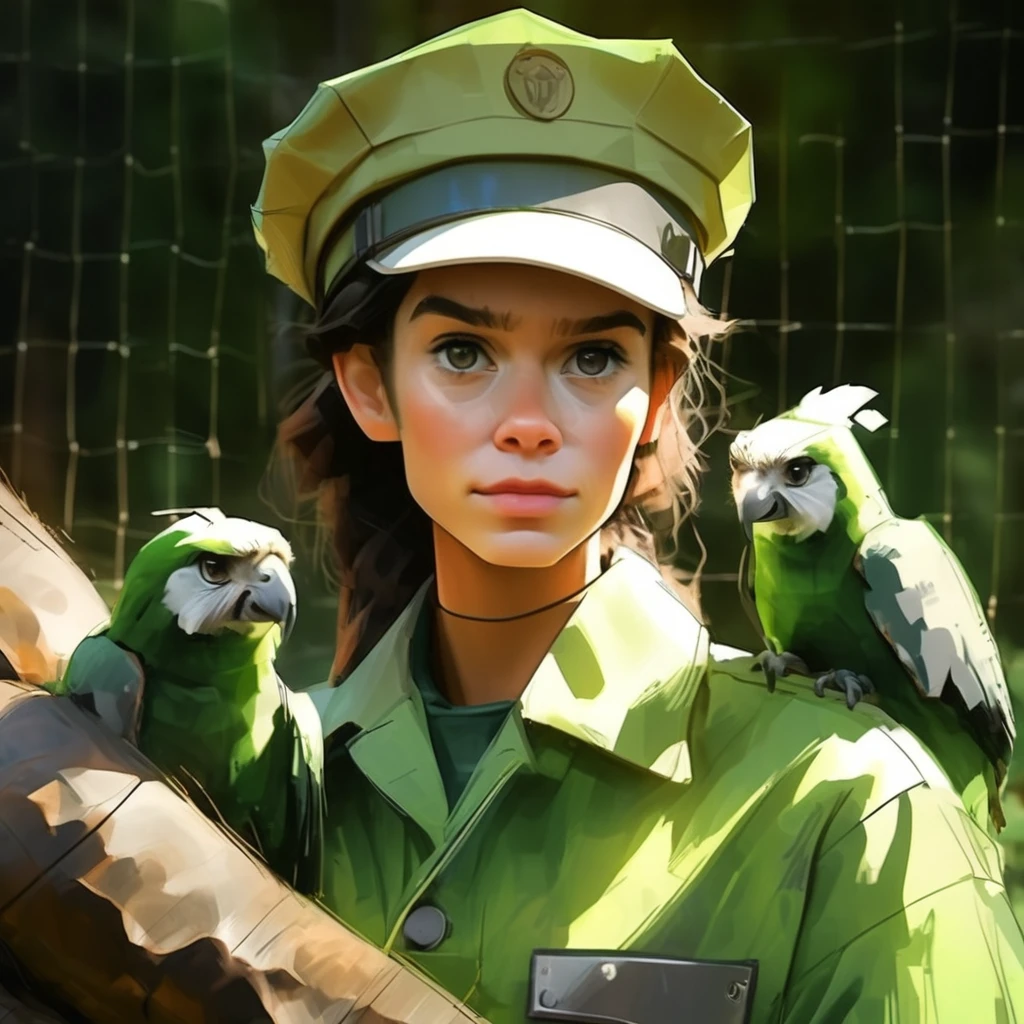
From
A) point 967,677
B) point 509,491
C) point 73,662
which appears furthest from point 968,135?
point 73,662

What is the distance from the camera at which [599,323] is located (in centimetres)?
84

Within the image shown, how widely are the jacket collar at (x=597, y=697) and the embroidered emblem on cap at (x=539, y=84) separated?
257 mm

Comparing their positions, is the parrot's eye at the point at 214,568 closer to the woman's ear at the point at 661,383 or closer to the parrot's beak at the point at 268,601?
the parrot's beak at the point at 268,601

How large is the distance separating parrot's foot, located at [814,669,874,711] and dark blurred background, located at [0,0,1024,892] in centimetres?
83

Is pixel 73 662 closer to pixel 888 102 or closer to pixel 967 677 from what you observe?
pixel 967 677

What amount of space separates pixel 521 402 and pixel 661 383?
0.12 meters

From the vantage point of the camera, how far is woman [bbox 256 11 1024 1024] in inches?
31.8

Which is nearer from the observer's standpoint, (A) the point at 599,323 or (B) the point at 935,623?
(A) the point at 599,323

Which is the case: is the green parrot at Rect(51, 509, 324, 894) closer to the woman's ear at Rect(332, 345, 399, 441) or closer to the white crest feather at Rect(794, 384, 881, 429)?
the woman's ear at Rect(332, 345, 399, 441)

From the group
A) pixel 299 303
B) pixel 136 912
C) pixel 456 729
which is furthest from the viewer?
pixel 299 303

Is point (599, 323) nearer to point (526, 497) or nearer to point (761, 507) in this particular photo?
point (526, 497)

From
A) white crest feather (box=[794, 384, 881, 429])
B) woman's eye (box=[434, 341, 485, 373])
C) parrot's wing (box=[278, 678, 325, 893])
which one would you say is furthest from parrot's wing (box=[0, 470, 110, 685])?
white crest feather (box=[794, 384, 881, 429])

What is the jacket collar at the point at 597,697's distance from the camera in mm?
858

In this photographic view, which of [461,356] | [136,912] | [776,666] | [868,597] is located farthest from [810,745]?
[136,912]
